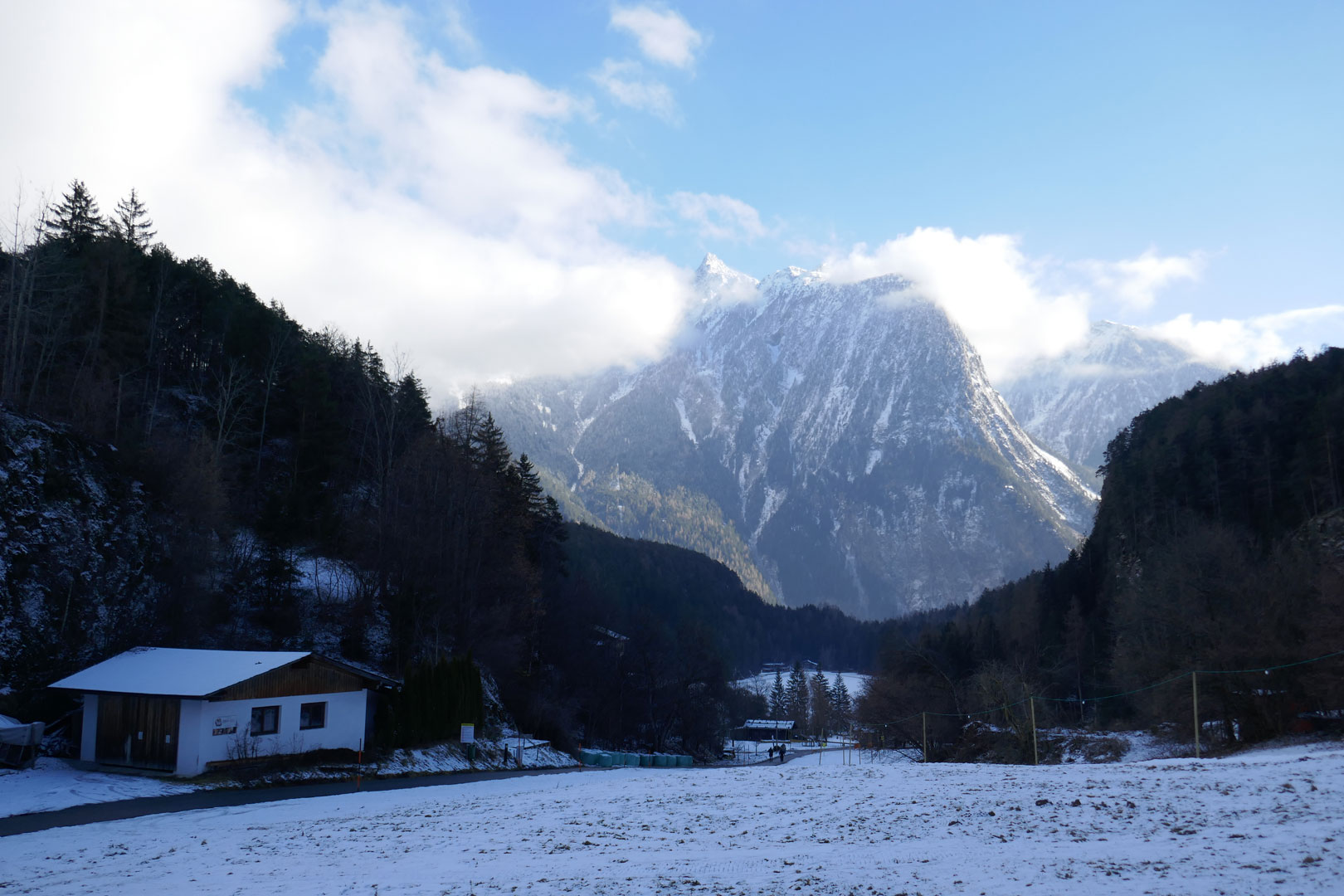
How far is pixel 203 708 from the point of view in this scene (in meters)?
29.2

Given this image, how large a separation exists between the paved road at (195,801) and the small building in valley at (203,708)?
105 inches

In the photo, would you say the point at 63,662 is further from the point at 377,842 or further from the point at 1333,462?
the point at 1333,462

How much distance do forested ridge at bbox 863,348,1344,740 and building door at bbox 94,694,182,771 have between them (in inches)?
1532

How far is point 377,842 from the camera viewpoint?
17.0 meters

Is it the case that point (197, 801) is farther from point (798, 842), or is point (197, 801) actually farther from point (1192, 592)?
point (1192, 592)

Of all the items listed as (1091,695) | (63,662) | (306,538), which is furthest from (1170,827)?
(1091,695)

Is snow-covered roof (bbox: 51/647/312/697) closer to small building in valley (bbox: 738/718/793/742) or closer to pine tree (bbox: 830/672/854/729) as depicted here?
small building in valley (bbox: 738/718/793/742)

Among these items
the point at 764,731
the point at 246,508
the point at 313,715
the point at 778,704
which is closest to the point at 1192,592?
the point at 313,715

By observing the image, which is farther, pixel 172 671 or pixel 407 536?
pixel 407 536

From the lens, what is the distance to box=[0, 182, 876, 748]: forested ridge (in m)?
36.1

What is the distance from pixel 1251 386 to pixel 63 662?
94.1 m

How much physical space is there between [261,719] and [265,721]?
0.25 metres

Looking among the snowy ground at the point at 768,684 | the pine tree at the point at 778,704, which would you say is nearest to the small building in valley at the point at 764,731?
the pine tree at the point at 778,704

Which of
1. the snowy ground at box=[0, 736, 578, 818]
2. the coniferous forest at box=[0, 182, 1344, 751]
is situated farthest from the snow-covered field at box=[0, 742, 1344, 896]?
the coniferous forest at box=[0, 182, 1344, 751]
